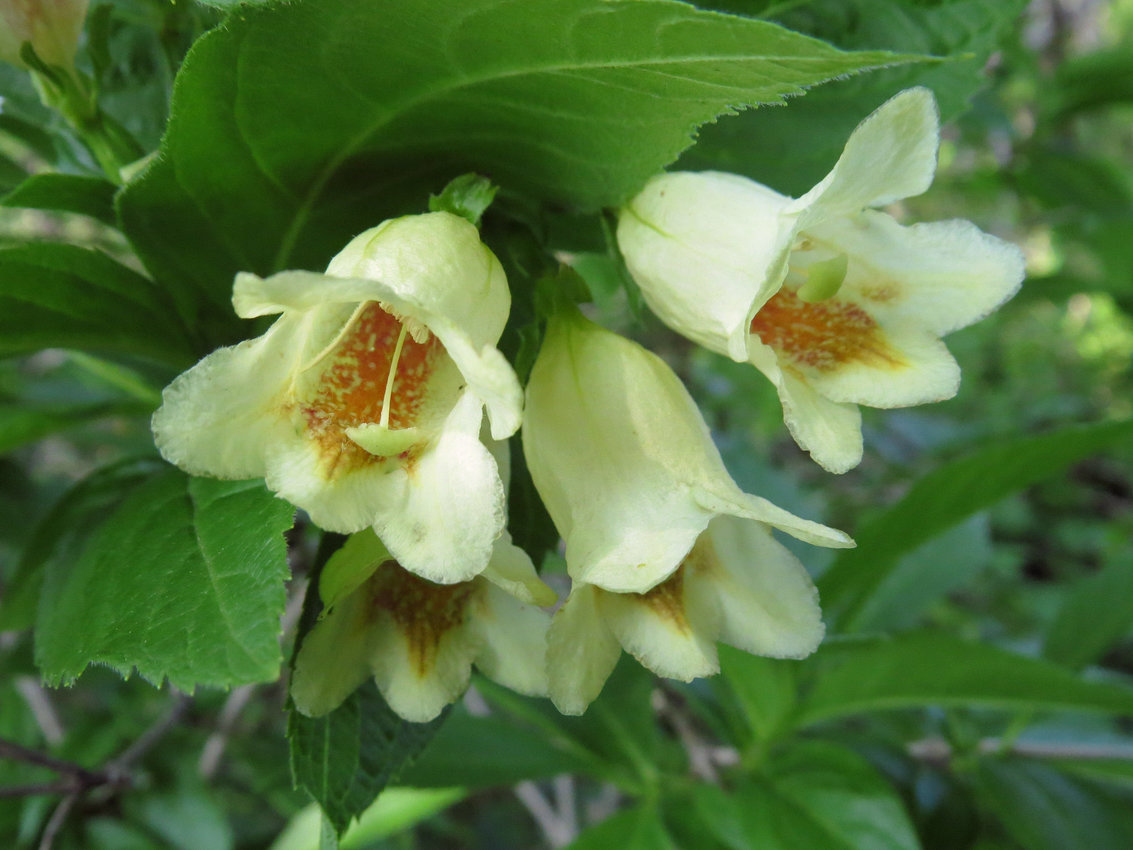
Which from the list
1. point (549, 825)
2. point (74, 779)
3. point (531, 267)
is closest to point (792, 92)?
point (531, 267)

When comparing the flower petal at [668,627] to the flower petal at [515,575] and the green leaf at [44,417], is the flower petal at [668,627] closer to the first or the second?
the flower petal at [515,575]

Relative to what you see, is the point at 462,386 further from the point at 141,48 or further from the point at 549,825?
the point at 549,825

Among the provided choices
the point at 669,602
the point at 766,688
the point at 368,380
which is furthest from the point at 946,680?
the point at 368,380

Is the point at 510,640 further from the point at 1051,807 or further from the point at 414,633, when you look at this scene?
the point at 1051,807

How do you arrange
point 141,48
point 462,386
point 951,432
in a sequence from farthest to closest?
point 951,432, point 141,48, point 462,386

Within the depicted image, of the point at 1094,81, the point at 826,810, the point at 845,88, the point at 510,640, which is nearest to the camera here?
the point at 510,640

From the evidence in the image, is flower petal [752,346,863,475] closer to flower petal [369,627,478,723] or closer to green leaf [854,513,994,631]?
flower petal [369,627,478,723]

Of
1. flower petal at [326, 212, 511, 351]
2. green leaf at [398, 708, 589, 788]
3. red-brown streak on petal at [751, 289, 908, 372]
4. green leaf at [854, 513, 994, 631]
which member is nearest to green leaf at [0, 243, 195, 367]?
flower petal at [326, 212, 511, 351]
